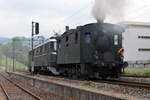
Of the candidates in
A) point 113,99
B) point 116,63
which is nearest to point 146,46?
point 116,63

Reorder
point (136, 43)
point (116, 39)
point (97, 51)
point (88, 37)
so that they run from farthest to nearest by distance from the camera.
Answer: point (136, 43)
point (116, 39)
point (88, 37)
point (97, 51)

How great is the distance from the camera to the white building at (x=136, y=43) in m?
63.4

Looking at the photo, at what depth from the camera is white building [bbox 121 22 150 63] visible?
63.4m

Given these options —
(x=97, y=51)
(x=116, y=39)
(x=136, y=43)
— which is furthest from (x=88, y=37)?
(x=136, y=43)

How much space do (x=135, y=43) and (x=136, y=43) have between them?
0.32 metres

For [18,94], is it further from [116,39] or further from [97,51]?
[116,39]

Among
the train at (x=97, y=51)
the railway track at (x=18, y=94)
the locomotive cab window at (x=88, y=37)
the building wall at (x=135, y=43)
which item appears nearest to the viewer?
the railway track at (x=18, y=94)

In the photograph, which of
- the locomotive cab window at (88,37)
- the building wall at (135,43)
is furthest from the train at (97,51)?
the building wall at (135,43)

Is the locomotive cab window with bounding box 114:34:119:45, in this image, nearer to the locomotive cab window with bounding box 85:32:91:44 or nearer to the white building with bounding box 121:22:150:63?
the locomotive cab window with bounding box 85:32:91:44

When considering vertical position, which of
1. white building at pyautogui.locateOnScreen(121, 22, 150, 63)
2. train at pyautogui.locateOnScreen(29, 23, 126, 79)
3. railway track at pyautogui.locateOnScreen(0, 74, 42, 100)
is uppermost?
white building at pyautogui.locateOnScreen(121, 22, 150, 63)

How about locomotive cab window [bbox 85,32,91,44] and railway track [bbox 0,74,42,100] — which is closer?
railway track [bbox 0,74,42,100]

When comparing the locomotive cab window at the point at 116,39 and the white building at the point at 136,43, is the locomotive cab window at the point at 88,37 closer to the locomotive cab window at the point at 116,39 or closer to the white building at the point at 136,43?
the locomotive cab window at the point at 116,39

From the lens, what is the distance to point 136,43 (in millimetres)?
64688

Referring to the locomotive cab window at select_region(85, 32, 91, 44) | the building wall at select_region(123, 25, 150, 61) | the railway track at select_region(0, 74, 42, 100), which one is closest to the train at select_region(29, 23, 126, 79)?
the locomotive cab window at select_region(85, 32, 91, 44)
